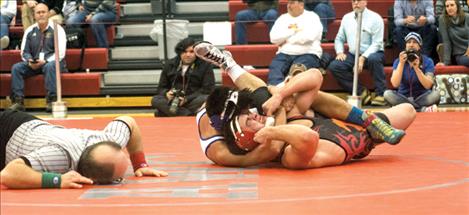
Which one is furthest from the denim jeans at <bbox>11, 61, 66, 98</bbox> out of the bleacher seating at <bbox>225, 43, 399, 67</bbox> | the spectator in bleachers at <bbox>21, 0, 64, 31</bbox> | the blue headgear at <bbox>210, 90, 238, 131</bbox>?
the blue headgear at <bbox>210, 90, 238, 131</bbox>

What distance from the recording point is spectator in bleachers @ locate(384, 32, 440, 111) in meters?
8.98

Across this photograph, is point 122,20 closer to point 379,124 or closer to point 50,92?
point 50,92

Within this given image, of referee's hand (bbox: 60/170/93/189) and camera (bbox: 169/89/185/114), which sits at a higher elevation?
referee's hand (bbox: 60/170/93/189)

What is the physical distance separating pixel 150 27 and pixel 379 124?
235 inches

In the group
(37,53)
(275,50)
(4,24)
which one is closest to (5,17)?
(4,24)

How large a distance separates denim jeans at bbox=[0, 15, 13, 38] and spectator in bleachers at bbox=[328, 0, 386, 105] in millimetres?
3807

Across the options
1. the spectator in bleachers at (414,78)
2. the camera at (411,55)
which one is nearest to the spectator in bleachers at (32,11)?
the spectator in bleachers at (414,78)

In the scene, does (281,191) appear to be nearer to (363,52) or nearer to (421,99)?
(421,99)

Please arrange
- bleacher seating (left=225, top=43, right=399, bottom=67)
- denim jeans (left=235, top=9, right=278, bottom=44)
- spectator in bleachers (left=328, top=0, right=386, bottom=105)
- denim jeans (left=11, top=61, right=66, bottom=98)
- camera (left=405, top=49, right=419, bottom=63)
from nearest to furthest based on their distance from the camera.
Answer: camera (left=405, top=49, right=419, bottom=63) < spectator in bleachers (left=328, top=0, right=386, bottom=105) < denim jeans (left=11, top=61, right=66, bottom=98) < bleacher seating (left=225, top=43, right=399, bottom=67) < denim jeans (left=235, top=9, right=278, bottom=44)

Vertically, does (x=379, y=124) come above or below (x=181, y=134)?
above

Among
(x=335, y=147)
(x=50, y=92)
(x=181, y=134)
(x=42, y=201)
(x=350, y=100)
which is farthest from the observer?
A: (x=50, y=92)

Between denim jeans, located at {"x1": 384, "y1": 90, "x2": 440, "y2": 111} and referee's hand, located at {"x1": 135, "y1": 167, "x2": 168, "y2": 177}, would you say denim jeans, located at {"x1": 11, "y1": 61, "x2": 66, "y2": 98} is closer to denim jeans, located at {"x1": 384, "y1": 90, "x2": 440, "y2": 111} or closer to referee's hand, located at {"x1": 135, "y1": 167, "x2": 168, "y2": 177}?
denim jeans, located at {"x1": 384, "y1": 90, "x2": 440, "y2": 111}

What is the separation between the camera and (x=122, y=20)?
1157 centimetres

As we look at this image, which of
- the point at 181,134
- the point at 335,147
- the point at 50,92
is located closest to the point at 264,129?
the point at 335,147
